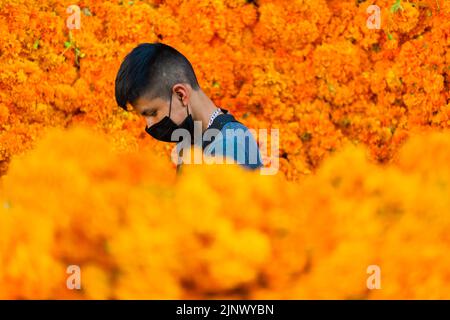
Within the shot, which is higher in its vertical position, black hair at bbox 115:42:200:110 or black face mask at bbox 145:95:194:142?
black hair at bbox 115:42:200:110

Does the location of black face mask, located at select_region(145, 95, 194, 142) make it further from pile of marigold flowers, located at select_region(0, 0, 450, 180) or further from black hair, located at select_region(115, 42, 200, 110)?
pile of marigold flowers, located at select_region(0, 0, 450, 180)

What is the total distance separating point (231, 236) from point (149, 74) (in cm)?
94

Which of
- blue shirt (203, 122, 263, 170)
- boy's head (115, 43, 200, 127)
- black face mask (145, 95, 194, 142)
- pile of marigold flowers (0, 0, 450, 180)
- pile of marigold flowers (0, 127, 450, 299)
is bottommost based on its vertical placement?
pile of marigold flowers (0, 127, 450, 299)

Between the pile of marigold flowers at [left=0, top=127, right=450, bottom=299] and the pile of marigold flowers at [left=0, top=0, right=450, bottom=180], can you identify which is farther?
the pile of marigold flowers at [left=0, top=0, right=450, bottom=180]

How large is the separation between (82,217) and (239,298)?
0.73 feet

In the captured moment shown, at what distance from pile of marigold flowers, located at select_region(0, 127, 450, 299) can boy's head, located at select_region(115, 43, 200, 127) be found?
79 cm

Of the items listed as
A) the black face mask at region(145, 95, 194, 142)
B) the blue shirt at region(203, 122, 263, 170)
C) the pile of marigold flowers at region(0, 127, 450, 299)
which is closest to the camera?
the pile of marigold flowers at region(0, 127, 450, 299)

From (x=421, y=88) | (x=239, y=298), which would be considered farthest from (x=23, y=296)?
(x=421, y=88)

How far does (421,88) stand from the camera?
2355 millimetres

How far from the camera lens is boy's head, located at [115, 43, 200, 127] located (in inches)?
60.6

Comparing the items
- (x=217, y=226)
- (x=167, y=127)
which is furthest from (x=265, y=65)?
(x=217, y=226)

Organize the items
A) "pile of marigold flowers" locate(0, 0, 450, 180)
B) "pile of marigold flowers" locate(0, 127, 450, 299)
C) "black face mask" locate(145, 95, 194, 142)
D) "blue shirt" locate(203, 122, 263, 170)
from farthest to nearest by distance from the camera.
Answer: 1. "pile of marigold flowers" locate(0, 0, 450, 180)
2. "black face mask" locate(145, 95, 194, 142)
3. "blue shirt" locate(203, 122, 263, 170)
4. "pile of marigold flowers" locate(0, 127, 450, 299)

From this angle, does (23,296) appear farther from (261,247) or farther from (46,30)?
(46,30)

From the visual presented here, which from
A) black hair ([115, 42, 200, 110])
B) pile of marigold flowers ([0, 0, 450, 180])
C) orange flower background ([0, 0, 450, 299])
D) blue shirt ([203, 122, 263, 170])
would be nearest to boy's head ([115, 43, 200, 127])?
black hair ([115, 42, 200, 110])
